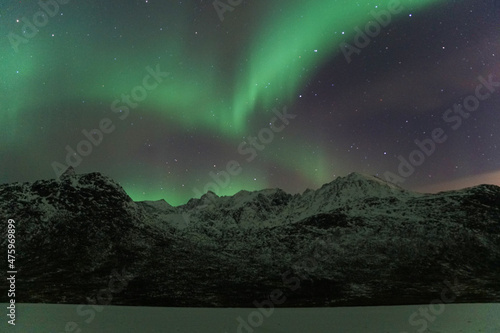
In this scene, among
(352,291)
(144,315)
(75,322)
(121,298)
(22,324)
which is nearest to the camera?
(22,324)

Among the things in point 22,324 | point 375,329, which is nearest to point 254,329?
point 375,329

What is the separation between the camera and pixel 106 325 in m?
42.7

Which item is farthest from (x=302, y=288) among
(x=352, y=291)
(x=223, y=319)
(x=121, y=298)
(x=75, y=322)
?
(x=75, y=322)

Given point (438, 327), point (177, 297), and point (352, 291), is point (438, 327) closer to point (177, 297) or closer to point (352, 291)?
point (177, 297)

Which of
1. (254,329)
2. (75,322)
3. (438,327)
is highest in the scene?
(75,322)

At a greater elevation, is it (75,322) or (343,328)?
(75,322)

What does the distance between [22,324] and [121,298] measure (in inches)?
4379

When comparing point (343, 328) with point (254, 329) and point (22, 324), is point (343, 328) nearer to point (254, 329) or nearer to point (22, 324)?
point (254, 329)

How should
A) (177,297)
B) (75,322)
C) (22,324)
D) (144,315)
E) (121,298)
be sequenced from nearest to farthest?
(22,324) < (75,322) < (144,315) < (121,298) < (177,297)

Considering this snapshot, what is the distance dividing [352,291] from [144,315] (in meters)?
157

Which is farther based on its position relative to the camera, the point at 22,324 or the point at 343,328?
the point at 343,328

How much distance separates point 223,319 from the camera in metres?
50.9

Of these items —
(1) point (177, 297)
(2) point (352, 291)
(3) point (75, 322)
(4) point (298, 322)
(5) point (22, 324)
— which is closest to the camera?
(5) point (22, 324)

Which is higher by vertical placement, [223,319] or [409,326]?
[223,319]
